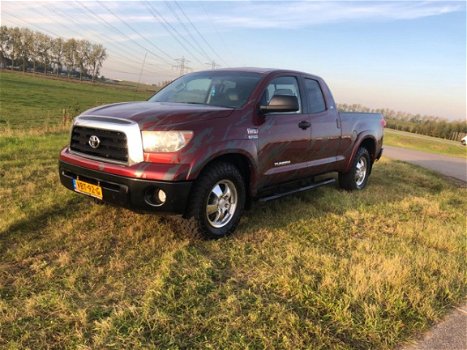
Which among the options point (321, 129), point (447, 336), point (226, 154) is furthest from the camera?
point (321, 129)

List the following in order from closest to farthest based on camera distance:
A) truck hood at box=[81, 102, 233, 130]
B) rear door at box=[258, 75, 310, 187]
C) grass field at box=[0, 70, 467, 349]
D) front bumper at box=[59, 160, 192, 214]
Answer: grass field at box=[0, 70, 467, 349] < front bumper at box=[59, 160, 192, 214] < truck hood at box=[81, 102, 233, 130] < rear door at box=[258, 75, 310, 187]

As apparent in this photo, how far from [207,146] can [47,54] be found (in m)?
102

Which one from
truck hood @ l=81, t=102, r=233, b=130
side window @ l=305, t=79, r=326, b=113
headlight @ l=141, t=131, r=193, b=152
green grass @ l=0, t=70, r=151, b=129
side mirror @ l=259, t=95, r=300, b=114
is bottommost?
green grass @ l=0, t=70, r=151, b=129

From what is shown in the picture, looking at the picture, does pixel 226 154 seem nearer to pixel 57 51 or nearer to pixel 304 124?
pixel 304 124

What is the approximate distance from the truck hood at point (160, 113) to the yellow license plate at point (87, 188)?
70cm

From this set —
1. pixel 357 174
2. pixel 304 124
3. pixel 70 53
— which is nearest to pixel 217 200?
pixel 304 124

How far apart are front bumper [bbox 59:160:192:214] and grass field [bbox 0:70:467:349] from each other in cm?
43

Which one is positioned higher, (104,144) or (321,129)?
(321,129)

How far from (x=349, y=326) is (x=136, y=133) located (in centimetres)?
240

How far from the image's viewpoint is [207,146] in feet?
12.9

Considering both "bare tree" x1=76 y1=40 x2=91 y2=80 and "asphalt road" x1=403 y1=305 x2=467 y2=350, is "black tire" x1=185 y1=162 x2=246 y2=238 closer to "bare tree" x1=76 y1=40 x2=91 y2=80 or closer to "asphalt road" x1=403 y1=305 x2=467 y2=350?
"asphalt road" x1=403 y1=305 x2=467 y2=350

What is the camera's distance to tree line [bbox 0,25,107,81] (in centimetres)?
8664

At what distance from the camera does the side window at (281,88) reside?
4.83 m

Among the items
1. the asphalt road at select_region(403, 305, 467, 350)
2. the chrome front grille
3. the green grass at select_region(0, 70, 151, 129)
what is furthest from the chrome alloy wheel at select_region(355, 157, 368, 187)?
the green grass at select_region(0, 70, 151, 129)
